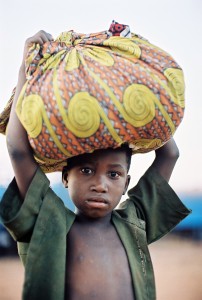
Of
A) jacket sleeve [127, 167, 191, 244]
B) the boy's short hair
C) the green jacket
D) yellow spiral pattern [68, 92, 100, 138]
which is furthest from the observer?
jacket sleeve [127, 167, 191, 244]

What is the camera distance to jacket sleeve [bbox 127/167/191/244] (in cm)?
178

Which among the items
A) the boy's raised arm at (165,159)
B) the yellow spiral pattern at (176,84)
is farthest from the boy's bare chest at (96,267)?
the yellow spiral pattern at (176,84)

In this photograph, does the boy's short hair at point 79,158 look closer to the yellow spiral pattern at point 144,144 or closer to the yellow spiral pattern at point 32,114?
the yellow spiral pattern at point 144,144

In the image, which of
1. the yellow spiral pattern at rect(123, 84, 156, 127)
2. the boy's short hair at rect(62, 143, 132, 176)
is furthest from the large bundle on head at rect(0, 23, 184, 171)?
the boy's short hair at rect(62, 143, 132, 176)

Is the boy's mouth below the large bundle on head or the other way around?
below

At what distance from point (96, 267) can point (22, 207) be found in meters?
0.30

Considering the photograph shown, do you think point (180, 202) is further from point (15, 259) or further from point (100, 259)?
point (15, 259)

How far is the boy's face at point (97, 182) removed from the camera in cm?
150

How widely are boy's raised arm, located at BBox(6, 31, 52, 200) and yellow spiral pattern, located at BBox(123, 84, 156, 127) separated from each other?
31cm

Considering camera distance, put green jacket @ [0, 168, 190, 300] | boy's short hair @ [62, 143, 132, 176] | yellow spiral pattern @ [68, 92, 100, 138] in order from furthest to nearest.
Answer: boy's short hair @ [62, 143, 132, 176]
green jacket @ [0, 168, 190, 300]
yellow spiral pattern @ [68, 92, 100, 138]

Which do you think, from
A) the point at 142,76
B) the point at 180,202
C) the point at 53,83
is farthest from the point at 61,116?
the point at 180,202

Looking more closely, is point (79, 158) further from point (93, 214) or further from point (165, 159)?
point (165, 159)

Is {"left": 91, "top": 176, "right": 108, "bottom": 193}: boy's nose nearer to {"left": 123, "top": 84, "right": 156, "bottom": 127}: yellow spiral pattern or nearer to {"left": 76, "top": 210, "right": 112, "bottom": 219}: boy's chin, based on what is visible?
{"left": 76, "top": 210, "right": 112, "bottom": 219}: boy's chin

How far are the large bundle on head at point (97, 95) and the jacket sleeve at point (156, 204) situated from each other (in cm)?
36
